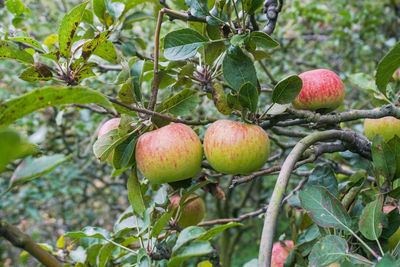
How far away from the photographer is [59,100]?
1.66 ft

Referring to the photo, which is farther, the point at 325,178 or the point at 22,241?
the point at 325,178

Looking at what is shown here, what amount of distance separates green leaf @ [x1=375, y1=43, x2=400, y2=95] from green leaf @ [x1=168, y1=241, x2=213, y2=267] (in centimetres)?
57

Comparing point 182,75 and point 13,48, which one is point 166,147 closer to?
point 182,75

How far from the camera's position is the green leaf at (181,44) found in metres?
0.85

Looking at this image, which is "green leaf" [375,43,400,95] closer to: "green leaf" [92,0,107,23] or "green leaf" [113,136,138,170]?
"green leaf" [113,136,138,170]

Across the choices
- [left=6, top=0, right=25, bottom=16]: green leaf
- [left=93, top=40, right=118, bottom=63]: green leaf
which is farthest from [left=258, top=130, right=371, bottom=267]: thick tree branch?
[left=6, top=0, right=25, bottom=16]: green leaf

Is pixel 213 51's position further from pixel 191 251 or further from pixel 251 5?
pixel 191 251

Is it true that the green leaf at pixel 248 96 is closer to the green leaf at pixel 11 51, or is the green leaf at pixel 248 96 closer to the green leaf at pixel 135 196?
the green leaf at pixel 135 196

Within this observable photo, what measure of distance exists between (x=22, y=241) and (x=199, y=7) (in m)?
0.61

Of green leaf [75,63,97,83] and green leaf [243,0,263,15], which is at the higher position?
green leaf [243,0,263,15]

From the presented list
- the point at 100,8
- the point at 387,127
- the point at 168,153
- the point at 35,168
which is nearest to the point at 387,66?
the point at 387,127

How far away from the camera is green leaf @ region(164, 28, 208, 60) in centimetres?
85

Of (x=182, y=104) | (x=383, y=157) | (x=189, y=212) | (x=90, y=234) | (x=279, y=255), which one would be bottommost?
(x=279, y=255)

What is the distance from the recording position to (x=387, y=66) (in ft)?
2.78
